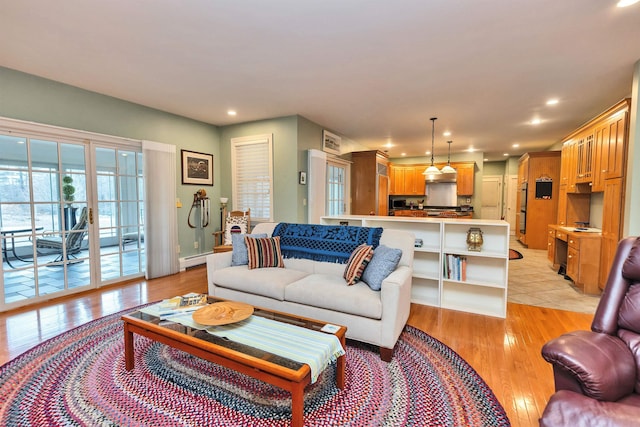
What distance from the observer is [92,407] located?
5.61ft

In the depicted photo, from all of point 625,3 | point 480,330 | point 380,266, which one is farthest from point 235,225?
point 625,3

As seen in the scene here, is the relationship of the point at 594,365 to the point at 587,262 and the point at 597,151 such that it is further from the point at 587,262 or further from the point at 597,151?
the point at 597,151

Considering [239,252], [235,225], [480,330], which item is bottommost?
[480,330]

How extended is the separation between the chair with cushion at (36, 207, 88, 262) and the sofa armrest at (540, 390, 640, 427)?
15.8 feet

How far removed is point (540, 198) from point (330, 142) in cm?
527

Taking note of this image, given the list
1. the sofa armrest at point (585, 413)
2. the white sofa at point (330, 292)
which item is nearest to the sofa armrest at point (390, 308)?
the white sofa at point (330, 292)

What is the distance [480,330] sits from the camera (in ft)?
9.03

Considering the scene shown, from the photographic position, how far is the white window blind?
5.08m

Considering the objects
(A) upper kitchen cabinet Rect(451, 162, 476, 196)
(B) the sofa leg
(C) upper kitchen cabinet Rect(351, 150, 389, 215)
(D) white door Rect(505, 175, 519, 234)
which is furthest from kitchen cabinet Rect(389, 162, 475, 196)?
(B) the sofa leg

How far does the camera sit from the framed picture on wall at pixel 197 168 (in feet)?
16.3

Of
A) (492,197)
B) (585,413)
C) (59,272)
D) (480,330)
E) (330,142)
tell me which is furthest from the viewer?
(492,197)

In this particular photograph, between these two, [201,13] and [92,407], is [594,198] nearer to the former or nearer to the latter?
[201,13]

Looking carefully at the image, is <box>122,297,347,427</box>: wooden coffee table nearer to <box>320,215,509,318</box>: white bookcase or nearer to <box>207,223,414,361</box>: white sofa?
<box>207,223,414,361</box>: white sofa

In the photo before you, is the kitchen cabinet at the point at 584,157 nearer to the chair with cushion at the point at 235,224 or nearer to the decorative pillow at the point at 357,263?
the decorative pillow at the point at 357,263
